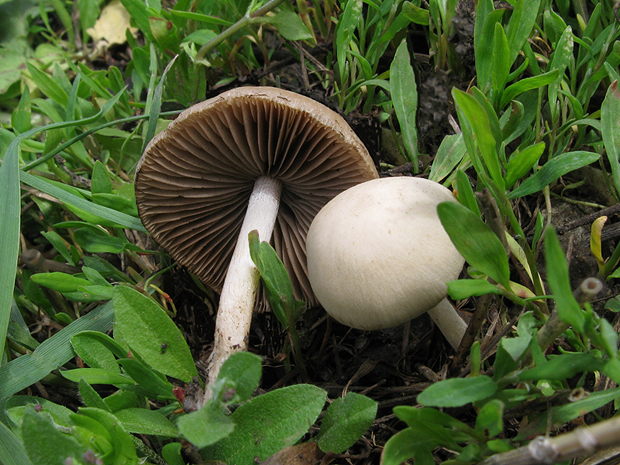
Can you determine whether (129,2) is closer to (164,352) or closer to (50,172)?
(50,172)

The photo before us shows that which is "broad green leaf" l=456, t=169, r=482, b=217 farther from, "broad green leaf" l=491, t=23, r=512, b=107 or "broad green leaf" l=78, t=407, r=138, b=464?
"broad green leaf" l=78, t=407, r=138, b=464

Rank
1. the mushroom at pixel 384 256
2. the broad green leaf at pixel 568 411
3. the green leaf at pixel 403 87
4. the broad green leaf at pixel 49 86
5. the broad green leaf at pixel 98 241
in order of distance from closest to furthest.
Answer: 1. the broad green leaf at pixel 568 411
2. the mushroom at pixel 384 256
3. the green leaf at pixel 403 87
4. the broad green leaf at pixel 98 241
5. the broad green leaf at pixel 49 86

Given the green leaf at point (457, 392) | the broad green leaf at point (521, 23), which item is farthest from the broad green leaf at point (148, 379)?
the broad green leaf at point (521, 23)

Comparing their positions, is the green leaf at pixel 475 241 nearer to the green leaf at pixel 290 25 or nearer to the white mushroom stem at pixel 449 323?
the white mushroom stem at pixel 449 323

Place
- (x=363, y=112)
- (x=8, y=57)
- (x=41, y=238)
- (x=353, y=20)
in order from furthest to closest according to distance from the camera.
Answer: (x=8, y=57)
(x=41, y=238)
(x=363, y=112)
(x=353, y=20)

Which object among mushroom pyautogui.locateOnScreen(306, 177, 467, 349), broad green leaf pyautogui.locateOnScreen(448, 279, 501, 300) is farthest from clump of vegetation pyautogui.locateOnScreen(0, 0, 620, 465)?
mushroom pyautogui.locateOnScreen(306, 177, 467, 349)

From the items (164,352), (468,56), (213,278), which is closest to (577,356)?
(164,352)
